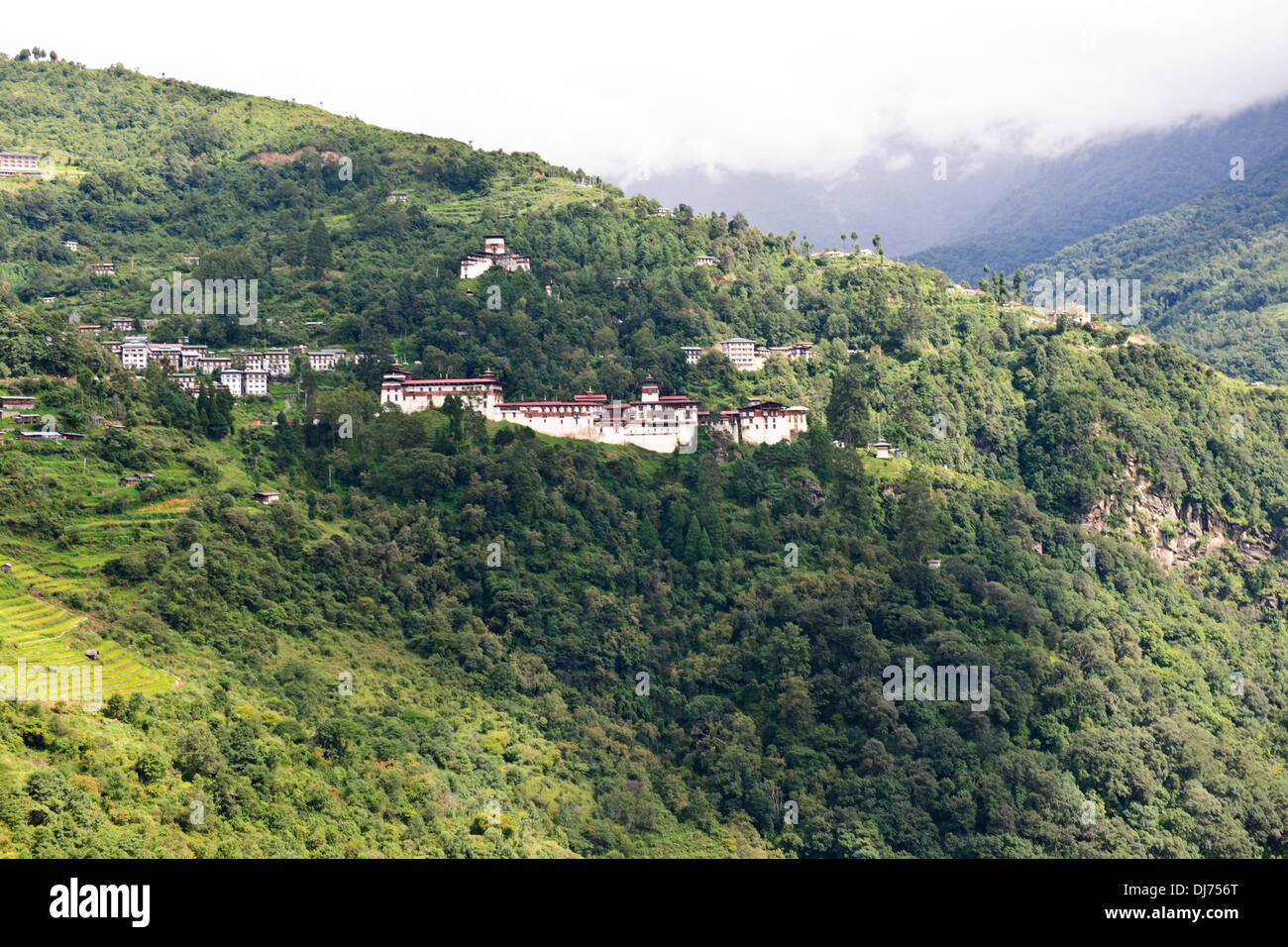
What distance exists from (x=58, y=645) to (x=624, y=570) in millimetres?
24075

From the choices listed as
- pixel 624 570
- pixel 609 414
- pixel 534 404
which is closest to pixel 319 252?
pixel 534 404

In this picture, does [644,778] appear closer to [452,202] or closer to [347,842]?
[347,842]

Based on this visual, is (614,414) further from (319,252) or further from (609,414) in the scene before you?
(319,252)

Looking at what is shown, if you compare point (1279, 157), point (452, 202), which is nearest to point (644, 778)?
point (452, 202)

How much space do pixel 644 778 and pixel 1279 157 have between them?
149 meters

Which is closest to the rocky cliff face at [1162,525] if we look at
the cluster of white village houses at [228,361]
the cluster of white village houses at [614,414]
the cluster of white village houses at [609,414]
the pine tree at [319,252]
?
the cluster of white village houses at [614,414]

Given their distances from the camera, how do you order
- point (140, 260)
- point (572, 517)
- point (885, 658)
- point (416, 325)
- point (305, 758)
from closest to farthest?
point (305, 758) < point (885, 658) < point (572, 517) < point (416, 325) < point (140, 260)

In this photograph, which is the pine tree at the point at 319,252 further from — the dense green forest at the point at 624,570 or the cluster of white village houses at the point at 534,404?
the cluster of white village houses at the point at 534,404

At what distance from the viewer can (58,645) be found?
3600 centimetres

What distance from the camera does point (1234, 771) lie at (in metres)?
52.8

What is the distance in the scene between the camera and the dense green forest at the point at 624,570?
127 ft

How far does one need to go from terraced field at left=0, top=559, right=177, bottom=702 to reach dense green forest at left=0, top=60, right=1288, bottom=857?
0.84 feet

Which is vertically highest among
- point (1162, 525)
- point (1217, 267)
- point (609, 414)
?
point (1217, 267)

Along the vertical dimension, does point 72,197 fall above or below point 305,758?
above
